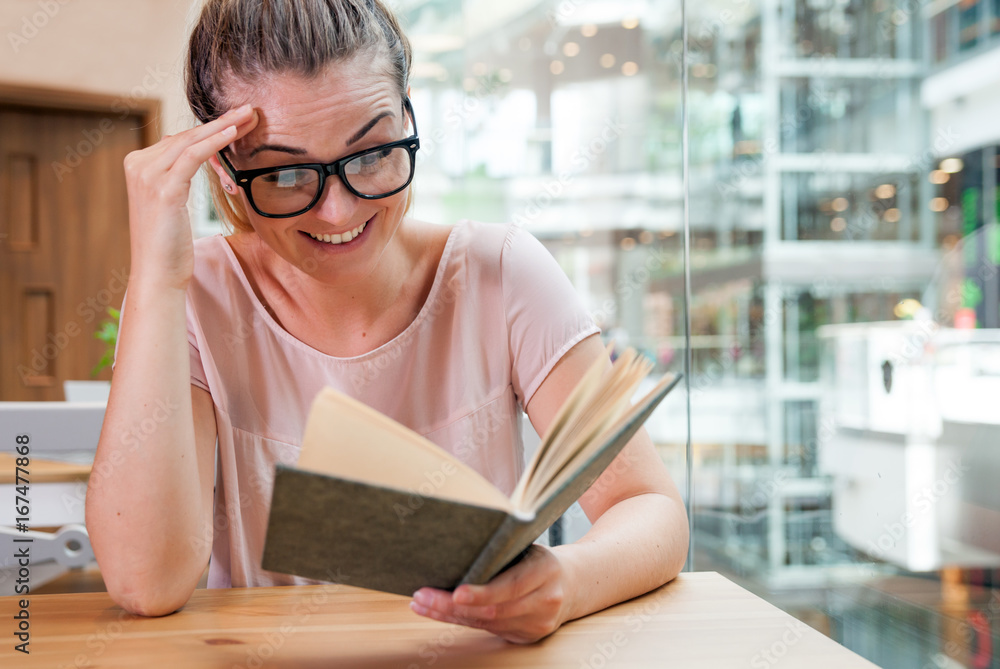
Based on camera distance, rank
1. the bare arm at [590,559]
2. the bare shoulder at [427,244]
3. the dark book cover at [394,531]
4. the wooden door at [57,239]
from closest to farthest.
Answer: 1. the dark book cover at [394,531]
2. the bare arm at [590,559]
3. the bare shoulder at [427,244]
4. the wooden door at [57,239]

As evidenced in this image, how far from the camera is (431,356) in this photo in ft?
3.49

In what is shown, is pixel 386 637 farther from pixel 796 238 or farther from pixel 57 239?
pixel 796 238

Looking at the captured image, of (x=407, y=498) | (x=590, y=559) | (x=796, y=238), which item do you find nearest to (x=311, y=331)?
(x=590, y=559)

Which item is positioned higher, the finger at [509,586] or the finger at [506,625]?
the finger at [509,586]

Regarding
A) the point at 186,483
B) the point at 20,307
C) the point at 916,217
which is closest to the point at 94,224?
the point at 20,307

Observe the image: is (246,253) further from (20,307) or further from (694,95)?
(694,95)

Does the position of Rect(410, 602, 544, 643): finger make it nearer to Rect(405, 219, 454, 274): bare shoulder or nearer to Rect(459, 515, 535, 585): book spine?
Rect(459, 515, 535, 585): book spine

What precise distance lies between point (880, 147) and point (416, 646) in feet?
17.8

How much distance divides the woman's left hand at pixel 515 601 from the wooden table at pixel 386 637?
0.02 metres

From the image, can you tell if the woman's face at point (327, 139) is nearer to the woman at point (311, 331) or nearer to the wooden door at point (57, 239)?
the woman at point (311, 331)

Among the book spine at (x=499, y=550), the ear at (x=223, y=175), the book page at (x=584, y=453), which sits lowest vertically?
the book spine at (x=499, y=550)

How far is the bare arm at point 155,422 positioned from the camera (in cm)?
75

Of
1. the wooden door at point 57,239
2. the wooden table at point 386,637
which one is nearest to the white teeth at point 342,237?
the wooden table at point 386,637

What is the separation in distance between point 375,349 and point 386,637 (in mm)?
476
